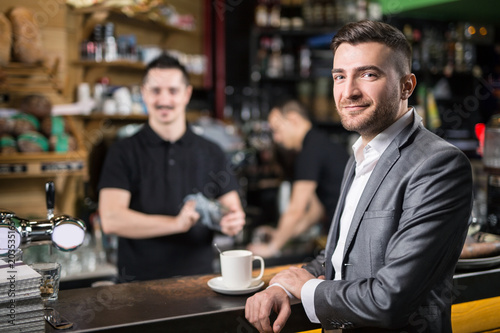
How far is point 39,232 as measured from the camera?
1.52 m

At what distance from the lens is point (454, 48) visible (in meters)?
5.68

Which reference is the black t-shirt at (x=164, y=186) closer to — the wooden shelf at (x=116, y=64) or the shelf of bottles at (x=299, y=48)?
the wooden shelf at (x=116, y=64)

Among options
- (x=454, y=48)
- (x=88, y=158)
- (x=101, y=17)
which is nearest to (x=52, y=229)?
(x=88, y=158)

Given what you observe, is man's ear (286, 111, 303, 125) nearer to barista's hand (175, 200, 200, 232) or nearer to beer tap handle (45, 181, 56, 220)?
barista's hand (175, 200, 200, 232)

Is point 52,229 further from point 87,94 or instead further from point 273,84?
point 273,84

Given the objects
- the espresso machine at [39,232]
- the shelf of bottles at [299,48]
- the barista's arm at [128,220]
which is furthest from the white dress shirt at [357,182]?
the shelf of bottles at [299,48]

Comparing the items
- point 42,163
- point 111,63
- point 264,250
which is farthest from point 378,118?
point 111,63

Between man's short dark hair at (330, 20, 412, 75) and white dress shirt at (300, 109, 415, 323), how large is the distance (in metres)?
0.16

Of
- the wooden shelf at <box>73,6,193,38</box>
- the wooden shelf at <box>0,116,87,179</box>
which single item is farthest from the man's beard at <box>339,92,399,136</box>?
the wooden shelf at <box>73,6,193,38</box>

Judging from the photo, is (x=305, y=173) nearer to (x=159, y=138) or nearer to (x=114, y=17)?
(x=159, y=138)

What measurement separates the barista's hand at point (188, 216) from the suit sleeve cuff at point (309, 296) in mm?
1052

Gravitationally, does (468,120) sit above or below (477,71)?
below

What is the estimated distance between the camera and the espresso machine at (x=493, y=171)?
2.22 meters

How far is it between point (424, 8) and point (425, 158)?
4328 millimetres
